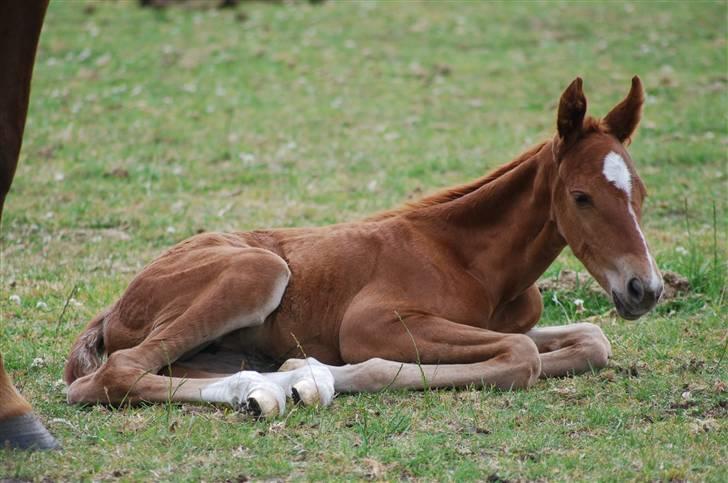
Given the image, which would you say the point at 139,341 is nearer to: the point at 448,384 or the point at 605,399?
the point at 448,384

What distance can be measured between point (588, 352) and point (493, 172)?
Answer: 3.67 ft

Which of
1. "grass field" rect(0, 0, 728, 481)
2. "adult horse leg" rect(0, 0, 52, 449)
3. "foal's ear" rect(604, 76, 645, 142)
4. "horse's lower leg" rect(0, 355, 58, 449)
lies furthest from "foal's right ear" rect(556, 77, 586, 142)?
"horse's lower leg" rect(0, 355, 58, 449)

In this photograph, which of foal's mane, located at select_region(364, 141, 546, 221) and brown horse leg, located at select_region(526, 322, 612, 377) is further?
foal's mane, located at select_region(364, 141, 546, 221)

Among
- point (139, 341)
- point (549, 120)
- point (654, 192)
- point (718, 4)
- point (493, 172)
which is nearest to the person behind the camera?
point (139, 341)

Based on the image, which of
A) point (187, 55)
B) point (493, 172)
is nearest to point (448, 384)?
point (493, 172)

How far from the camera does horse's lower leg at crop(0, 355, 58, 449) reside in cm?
423

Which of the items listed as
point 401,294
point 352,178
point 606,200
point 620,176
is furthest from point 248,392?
point 352,178

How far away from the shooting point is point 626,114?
5.23m

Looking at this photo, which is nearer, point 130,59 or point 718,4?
point 130,59

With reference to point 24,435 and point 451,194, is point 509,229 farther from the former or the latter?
point 24,435

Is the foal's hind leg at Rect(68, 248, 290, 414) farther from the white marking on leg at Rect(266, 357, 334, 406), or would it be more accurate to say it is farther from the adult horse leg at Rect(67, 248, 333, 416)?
the white marking on leg at Rect(266, 357, 334, 406)

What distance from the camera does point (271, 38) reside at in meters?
17.2

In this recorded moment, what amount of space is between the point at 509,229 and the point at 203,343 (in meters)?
1.68

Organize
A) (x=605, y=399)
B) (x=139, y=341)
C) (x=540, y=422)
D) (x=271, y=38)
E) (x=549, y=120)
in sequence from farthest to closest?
(x=271, y=38) < (x=549, y=120) < (x=139, y=341) < (x=605, y=399) < (x=540, y=422)
